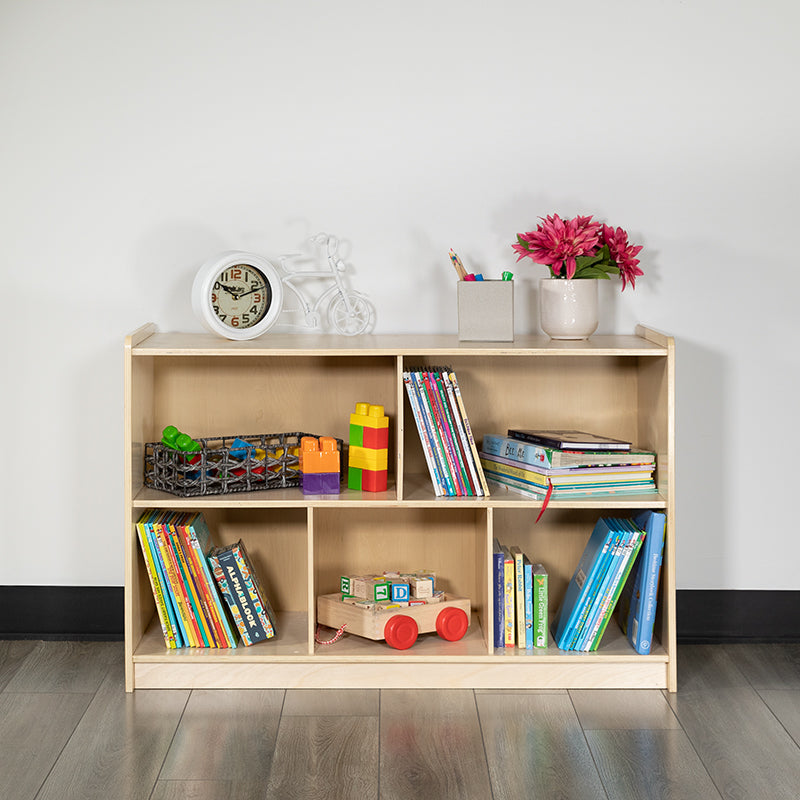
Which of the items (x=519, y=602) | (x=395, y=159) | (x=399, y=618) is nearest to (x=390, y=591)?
(x=399, y=618)

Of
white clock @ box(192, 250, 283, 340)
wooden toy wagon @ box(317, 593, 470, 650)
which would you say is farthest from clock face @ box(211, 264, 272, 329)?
wooden toy wagon @ box(317, 593, 470, 650)

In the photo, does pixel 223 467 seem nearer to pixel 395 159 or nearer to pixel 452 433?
pixel 452 433

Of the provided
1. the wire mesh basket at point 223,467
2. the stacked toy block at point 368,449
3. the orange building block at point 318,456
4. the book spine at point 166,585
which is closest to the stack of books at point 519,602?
the stacked toy block at point 368,449

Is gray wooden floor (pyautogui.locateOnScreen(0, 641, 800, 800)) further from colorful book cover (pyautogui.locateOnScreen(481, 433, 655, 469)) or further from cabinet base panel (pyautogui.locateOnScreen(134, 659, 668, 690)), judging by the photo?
colorful book cover (pyautogui.locateOnScreen(481, 433, 655, 469))

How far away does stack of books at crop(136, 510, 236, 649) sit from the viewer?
2422mm

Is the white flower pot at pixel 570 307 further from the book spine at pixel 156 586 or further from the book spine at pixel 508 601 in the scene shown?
the book spine at pixel 156 586

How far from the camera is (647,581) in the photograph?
2.41 metres

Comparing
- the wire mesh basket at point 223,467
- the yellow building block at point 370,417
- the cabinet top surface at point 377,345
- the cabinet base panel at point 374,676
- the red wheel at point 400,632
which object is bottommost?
the cabinet base panel at point 374,676

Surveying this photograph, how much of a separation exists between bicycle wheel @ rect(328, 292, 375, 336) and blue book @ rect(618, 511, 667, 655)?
88 centimetres

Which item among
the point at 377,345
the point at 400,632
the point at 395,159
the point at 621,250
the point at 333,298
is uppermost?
the point at 395,159

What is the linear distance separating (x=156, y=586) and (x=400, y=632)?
62 cm

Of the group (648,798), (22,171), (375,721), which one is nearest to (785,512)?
(648,798)

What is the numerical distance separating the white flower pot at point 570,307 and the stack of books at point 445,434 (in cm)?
31

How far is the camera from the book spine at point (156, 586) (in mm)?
2414
